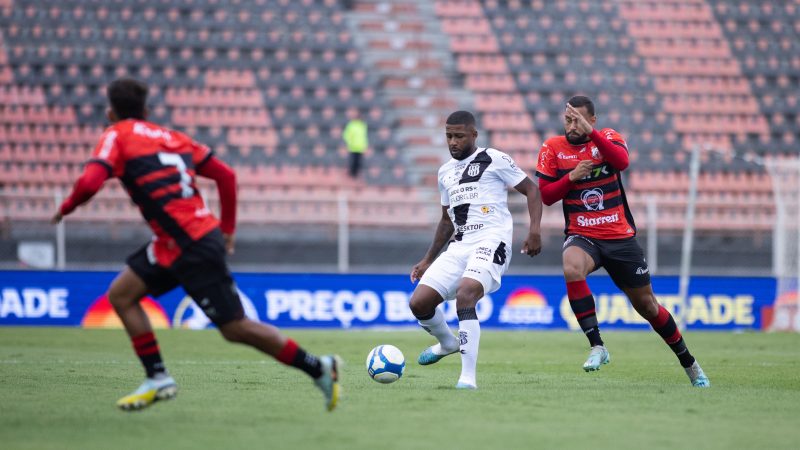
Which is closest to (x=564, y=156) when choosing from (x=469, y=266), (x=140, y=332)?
(x=469, y=266)

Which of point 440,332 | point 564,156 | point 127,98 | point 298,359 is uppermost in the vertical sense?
point 127,98

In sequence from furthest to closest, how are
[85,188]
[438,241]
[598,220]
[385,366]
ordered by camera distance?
[438,241] → [598,220] → [385,366] → [85,188]

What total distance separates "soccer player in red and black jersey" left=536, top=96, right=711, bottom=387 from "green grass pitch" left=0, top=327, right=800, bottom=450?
518 millimetres

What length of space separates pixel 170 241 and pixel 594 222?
4028mm

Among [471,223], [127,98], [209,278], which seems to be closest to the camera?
[209,278]

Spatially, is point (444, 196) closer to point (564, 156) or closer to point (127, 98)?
point (564, 156)

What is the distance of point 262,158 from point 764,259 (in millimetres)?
9859

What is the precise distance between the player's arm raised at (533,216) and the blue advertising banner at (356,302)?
945cm

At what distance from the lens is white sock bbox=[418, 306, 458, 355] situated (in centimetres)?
929

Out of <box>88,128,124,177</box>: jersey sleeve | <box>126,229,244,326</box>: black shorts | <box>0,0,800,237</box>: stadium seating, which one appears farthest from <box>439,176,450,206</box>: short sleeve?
<box>0,0,800,237</box>: stadium seating

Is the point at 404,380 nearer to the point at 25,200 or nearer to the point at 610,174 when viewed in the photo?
the point at 610,174

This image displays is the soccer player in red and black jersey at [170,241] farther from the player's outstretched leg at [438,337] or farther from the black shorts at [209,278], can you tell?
the player's outstretched leg at [438,337]

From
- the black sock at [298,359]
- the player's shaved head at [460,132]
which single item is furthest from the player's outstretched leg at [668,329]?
the black sock at [298,359]

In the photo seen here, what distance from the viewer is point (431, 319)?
9.25m
